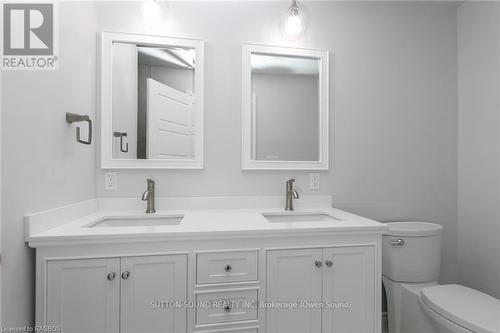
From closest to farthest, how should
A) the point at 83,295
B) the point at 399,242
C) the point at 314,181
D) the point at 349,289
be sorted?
the point at 83,295 → the point at 349,289 → the point at 399,242 → the point at 314,181

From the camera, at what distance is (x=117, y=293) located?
42.2 inches

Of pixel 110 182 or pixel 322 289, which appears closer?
pixel 322 289

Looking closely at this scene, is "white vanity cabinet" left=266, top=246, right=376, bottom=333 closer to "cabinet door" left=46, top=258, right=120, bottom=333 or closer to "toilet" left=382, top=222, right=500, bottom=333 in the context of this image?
"toilet" left=382, top=222, right=500, bottom=333

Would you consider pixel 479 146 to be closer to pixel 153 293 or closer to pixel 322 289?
pixel 322 289

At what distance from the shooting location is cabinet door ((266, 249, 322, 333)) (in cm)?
119

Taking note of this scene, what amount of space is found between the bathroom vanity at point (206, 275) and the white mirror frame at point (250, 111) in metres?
0.47

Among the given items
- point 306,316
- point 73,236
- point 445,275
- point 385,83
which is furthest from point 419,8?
point 73,236

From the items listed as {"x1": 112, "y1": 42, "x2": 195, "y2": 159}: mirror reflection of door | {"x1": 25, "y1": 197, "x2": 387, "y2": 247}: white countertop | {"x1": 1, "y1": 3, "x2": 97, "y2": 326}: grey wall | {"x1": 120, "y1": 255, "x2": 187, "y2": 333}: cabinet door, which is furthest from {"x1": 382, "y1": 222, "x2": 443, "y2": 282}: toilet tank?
{"x1": 1, "y1": 3, "x2": 97, "y2": 326}: grey wall

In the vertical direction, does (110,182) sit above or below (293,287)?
above

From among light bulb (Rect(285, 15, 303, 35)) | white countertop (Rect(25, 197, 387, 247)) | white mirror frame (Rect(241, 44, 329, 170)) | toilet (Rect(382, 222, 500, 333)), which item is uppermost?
light bulb (Rect(285, 15, 303, 35))

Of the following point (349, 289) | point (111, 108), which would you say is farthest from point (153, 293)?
point (111, 108)

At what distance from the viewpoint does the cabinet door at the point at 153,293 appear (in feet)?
3.55

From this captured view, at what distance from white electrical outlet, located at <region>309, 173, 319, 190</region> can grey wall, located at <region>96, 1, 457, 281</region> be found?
0.04 meters

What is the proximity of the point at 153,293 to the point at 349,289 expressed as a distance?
3.03 feet
